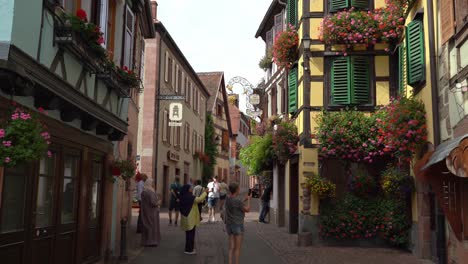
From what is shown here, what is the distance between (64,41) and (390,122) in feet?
22.2

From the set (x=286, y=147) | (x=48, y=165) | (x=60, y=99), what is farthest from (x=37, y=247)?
(x=286, y=147)

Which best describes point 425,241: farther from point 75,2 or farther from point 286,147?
point 75,2

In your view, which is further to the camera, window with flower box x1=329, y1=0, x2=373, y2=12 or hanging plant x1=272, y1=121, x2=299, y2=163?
hanging plant x1=272, y1=121, x2=299, y2=163

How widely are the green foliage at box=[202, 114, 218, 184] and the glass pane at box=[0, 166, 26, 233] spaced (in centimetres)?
3294

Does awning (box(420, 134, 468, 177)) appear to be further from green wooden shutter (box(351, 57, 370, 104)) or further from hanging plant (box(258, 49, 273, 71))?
hanging plant (box(258, 49, 273, 71))

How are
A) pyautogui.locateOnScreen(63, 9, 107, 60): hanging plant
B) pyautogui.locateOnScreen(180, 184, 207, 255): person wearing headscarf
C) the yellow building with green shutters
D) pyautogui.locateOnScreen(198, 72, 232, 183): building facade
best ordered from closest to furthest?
pyautogui.locateOnScreen(63, 9, 107, 60): hanging plant, pyautogui.locateOnScreen(180, 184, 207, 255): person wearing headscarf, the yellow building with green shutters, pyautogui.locateOnScreen(198, 72, 232, 183): building facade

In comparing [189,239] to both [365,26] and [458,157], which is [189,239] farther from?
[365,26]

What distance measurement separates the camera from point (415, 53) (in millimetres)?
10930

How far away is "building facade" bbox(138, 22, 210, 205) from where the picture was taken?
83.0 feet

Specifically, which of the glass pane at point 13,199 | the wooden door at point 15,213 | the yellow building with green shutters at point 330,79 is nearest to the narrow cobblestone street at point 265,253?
the yellow building with green shutters at point 330,79

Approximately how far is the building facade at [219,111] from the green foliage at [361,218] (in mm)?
29572

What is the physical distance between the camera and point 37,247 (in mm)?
6973

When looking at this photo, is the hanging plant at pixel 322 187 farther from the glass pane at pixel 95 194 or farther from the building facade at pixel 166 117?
the building facade at pixel 166 117

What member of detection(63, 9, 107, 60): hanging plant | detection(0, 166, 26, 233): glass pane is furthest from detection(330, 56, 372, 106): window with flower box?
detection(0, 166, 26, 233): glass pane
